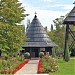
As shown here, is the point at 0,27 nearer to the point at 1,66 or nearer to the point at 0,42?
the point at 0,42

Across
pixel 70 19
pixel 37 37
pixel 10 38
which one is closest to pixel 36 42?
pixel 37 37

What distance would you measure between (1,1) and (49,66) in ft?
55.5

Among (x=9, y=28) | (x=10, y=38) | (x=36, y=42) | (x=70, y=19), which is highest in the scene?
(x=70, y=19)

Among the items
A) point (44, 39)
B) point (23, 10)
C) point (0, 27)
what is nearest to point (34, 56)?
point (44, 39)

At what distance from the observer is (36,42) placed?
61438 mm

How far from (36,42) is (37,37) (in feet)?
4.91

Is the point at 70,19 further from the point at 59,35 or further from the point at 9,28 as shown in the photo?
the point at 59,35

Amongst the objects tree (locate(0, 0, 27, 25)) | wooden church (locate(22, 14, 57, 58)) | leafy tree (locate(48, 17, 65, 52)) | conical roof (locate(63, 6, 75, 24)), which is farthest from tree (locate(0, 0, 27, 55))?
leafy tree (locate(48, 17, 65, 52))

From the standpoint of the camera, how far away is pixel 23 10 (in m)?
50.7

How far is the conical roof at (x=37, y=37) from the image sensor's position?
60.9m

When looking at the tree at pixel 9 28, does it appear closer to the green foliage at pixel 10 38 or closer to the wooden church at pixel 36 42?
the green foliage at pixel 10 38

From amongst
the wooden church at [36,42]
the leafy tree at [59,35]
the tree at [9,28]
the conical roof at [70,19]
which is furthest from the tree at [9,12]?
the leafy tree at [59,35]

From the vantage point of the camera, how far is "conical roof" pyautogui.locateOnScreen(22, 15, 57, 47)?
2399 inches

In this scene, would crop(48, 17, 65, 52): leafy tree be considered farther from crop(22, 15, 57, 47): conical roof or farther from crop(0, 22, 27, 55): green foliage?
crop(0, 22, 27, 55): green foliage
